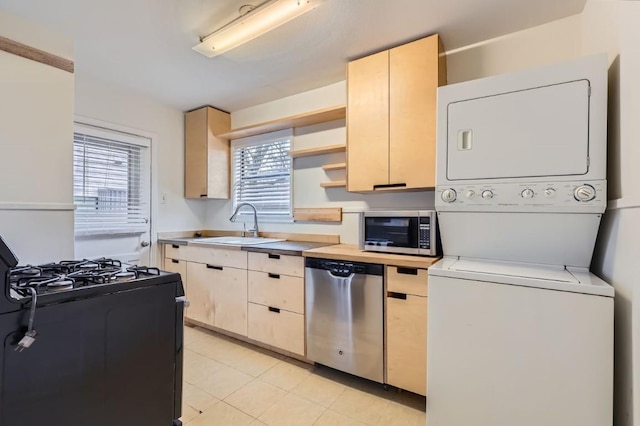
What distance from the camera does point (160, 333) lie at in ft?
3.82

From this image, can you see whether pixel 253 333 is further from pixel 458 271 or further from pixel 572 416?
pixel 572 416

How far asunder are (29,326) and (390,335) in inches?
65.9

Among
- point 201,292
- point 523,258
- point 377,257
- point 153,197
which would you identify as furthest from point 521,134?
point 153,197

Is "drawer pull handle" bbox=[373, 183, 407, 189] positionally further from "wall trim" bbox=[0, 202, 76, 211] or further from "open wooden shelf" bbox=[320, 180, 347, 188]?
"wall trim" bbox=[0, 202, 76, 211]

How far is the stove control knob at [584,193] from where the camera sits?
125 centimetres

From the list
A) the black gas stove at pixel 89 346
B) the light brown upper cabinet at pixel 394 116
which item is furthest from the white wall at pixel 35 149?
the light brown upper cabinet at pixel 394 116

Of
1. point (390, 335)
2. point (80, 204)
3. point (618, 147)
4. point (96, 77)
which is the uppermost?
point (96, 77)

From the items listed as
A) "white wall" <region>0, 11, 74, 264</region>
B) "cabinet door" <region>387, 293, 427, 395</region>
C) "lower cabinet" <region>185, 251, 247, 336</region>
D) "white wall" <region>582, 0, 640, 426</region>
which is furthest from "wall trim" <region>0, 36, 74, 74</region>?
Result: "white wall" <region>582, 0, 640, 426</region>

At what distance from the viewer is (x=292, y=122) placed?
2.87m

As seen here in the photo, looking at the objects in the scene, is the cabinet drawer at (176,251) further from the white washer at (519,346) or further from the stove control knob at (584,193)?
the stove control knob at (584,193)

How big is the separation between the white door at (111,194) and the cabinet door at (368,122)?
225 cm

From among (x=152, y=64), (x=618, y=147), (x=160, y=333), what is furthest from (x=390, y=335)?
(x=152, y=64)

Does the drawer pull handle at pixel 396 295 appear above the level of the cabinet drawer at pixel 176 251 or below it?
below

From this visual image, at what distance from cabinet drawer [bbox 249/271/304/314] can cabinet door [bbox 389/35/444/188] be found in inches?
41.6
